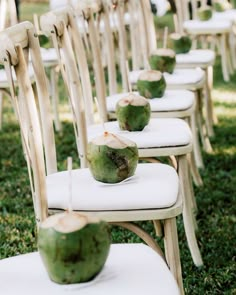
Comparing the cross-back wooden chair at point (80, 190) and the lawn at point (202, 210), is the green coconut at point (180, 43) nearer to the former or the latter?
the lawn at point (202, 210)

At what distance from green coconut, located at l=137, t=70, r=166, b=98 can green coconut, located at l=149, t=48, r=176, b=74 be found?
1.31 ft

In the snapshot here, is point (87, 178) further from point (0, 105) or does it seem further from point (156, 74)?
point (0, 105)

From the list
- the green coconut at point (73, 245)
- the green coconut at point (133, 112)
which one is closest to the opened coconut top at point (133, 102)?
the green coconut at point (133, 112)

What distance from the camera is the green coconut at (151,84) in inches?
128

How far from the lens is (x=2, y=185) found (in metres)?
4.14

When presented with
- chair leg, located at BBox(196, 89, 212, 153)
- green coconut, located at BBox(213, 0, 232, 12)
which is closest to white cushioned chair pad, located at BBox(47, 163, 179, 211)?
chair leg, located at BBox(196, 89, 212, 153)

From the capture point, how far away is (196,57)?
14.4 ft

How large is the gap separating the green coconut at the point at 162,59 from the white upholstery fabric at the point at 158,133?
74 centimetres

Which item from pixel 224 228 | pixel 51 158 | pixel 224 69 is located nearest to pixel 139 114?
pixel 51 158

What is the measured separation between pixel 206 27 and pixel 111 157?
3.81 meters

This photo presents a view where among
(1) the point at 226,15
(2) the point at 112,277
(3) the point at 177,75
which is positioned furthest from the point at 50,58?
(2) the point at 112,277

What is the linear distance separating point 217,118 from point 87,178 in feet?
10.3

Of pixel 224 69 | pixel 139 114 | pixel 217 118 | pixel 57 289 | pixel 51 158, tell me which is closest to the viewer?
pixel 57 289

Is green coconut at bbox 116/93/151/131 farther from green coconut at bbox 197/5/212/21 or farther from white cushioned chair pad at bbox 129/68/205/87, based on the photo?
green coconut at bbox 197/5/212/21
